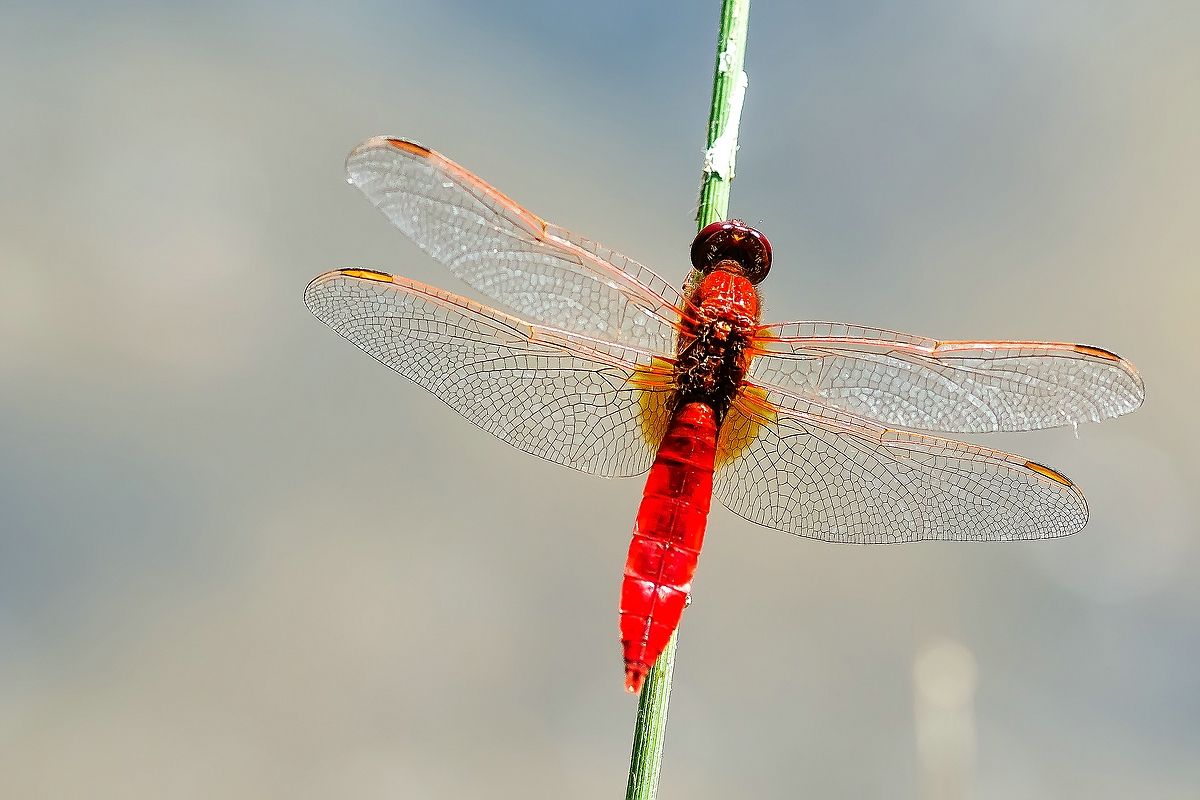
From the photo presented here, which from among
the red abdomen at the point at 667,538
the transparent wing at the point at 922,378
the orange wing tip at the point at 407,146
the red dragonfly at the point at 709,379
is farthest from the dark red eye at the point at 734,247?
the orange wing tip at the point at 407,146

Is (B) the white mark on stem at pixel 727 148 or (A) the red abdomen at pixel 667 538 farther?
(B) the white mark on stem at pixel 727 148

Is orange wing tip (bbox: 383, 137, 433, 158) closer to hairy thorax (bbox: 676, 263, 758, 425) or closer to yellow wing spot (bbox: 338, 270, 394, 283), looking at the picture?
yellow wing spot (bbox: 338, 270, 394, 283)

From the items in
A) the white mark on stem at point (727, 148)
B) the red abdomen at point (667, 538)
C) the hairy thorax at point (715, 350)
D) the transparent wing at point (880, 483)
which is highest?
the white mark on stem at point (727, 148)

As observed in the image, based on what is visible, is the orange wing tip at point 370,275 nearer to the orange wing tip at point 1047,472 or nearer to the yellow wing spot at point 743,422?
the yellow wing spot at point 743,422

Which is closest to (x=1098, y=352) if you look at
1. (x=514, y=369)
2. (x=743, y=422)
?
(x=743, y=422)

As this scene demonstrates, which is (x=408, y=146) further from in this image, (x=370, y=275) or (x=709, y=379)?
(x=709, y=379)
